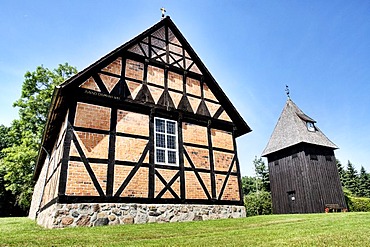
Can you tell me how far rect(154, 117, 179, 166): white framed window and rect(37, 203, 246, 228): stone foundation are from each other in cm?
166

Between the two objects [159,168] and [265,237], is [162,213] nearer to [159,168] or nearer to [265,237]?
[159,168]

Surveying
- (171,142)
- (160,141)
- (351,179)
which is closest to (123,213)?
(160,141)

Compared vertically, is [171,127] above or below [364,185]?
above

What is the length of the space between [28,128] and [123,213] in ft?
56.0

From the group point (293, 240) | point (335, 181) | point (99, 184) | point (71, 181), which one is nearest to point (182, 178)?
point (99, 184)

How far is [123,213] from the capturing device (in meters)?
8.38

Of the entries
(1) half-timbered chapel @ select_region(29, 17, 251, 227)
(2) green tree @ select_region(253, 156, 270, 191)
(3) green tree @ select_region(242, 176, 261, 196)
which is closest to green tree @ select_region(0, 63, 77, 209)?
(1) half-timbered chapel @ select_region(29, 17, 251, 227)

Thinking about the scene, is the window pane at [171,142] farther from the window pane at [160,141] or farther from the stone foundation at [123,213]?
the stone foundation at [123,213]

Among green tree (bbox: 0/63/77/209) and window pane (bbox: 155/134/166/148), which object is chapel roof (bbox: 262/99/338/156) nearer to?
window pane (bbox: 155/134/166/148)

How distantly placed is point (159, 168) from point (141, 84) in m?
3.39

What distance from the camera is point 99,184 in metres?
8.29

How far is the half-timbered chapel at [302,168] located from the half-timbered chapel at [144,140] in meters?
7.70

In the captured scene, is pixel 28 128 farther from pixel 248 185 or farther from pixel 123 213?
pixel 248 185

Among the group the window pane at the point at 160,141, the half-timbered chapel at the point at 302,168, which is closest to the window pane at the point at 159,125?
the window pane at the point at 160,141
